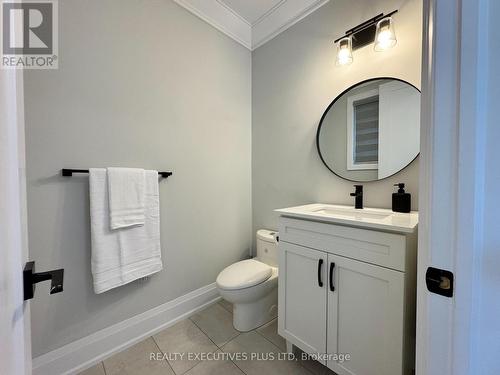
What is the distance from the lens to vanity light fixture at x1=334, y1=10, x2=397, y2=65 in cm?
121

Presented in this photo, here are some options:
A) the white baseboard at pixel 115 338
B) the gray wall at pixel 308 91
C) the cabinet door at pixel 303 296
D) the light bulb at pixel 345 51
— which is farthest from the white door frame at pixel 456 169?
the white baseboard at pixel 115 338

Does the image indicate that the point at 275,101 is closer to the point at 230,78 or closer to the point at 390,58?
the point at 230,78

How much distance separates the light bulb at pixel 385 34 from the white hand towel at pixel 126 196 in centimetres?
172

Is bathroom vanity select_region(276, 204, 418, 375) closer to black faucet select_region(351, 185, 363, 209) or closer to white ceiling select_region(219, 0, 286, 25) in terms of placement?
black faucet select_region(351, 185, 363, 209)

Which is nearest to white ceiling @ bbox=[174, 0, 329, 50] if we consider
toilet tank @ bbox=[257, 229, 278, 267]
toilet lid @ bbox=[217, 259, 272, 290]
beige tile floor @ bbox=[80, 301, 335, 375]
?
toilet tank @ bbox=[257, 229, 278, 267]

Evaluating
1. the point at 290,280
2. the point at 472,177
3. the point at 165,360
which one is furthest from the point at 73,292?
the point at 472,177

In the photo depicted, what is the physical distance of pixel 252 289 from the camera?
1441mm

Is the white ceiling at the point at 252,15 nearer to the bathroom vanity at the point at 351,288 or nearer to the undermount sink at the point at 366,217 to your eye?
the undermount sink at the point at 366,217

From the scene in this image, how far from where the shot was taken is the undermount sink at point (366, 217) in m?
0.87

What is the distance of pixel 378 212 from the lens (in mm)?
1229

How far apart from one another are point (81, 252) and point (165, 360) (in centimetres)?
84

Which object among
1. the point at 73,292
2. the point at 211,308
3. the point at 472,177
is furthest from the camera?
the point at 211,308

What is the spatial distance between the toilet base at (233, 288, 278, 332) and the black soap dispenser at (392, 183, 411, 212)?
1100mm

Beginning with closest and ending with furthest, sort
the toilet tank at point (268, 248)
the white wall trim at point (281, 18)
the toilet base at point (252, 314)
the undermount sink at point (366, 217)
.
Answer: the undermount sink at point (366, 217), the toilet base at point (252, 314), the white wall trim at point (281, 18), the toilet tank at point (268, 248)
